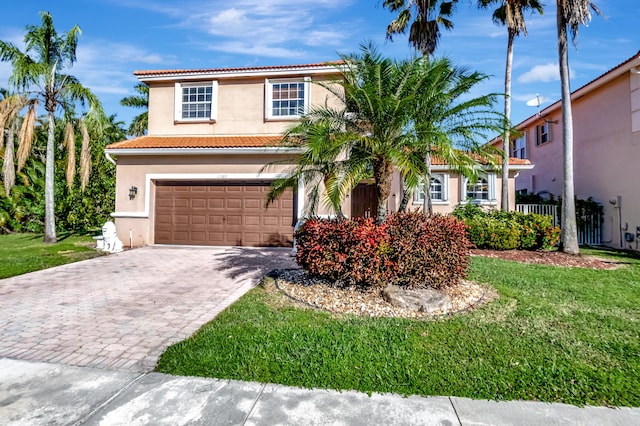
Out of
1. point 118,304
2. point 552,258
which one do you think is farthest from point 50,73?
point 552,258

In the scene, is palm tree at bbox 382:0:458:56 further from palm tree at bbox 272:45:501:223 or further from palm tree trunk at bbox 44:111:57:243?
palm tree trunk at bbox 44:111:57:243

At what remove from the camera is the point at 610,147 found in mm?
14148

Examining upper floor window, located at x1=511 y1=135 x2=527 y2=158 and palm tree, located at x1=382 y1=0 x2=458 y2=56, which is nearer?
palm tree, located at x1=382 y1=0 x2=458 y2=56

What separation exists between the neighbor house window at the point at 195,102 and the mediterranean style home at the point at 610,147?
16.0 metres

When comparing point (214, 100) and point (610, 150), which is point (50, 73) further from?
point (610, 150)

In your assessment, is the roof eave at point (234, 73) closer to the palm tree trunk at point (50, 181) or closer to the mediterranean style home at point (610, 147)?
the palm tree trunk at point (50, 181)

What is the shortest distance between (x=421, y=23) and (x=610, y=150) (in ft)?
31.7

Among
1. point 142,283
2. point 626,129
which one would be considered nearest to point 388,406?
point 142,283

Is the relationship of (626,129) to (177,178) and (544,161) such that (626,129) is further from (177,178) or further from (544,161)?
(177,178)

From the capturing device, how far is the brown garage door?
505 inches

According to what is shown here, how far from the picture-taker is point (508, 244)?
1209 centimetres

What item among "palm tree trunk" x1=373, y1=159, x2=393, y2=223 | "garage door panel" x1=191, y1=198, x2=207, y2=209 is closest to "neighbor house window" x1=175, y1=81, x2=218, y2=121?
"garage door panel" x1=191, y1=198, x2=207, y2=209

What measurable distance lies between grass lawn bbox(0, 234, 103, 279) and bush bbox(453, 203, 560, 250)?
44.1 ft

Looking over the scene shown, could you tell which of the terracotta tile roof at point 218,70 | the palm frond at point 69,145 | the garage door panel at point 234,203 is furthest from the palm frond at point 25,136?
the garage door panel at point 234,203
